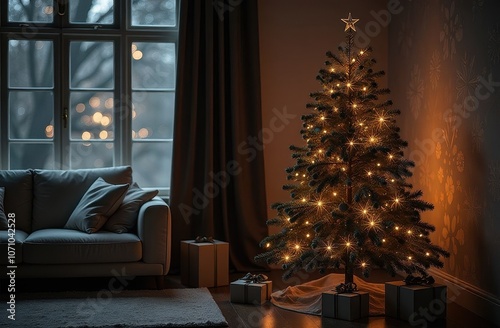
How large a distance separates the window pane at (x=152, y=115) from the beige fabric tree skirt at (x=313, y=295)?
191cm

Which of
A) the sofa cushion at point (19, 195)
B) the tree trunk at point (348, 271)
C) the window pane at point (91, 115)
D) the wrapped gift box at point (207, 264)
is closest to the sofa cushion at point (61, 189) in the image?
the sofa cushion at point (19, 195)

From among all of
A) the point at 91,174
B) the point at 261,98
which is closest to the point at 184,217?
the point at 91,174

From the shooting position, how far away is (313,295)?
4.36 meters

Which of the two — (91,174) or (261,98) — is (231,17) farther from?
(91,174)

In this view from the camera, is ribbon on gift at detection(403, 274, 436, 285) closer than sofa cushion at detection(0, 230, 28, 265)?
Yes

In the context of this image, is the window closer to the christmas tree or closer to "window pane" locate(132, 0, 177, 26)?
"window pane" locate(132, 0, 177, 26)

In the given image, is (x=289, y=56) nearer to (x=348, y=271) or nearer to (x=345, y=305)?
(x=348, y=271)

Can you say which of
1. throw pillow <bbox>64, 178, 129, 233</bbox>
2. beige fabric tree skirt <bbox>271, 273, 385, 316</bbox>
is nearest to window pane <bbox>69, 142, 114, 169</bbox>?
throw pillow <bbox>64, 178, 129, 233</bbox>

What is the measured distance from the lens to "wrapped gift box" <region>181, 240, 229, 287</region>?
15.8 feet

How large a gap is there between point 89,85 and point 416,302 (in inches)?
126

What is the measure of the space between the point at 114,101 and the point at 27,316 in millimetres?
2276

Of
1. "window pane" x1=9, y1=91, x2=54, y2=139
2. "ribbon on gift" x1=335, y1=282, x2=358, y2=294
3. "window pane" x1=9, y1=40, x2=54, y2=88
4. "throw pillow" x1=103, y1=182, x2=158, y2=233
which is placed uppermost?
"window pane" x1=9, y1=40, x2=54, y2=88

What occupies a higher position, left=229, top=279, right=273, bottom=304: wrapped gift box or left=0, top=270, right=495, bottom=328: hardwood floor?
left=229, top=279, right=273, bottom=304: wrapped gift box

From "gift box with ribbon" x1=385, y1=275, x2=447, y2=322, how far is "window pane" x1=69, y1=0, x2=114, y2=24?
3217mm
